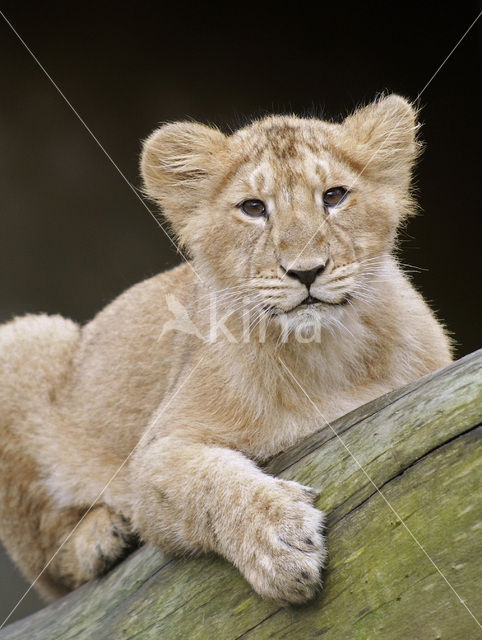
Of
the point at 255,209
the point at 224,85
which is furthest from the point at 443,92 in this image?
the point at 255,209

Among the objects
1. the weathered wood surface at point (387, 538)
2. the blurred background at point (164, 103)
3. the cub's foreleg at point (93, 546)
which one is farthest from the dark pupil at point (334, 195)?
the blurred background at point (164, 103)

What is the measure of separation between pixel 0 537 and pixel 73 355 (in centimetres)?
125

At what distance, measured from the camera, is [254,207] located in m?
4.00

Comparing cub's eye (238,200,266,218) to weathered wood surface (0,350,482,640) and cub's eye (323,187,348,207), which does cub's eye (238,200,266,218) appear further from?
weathered wood surface (0,350,482,640)

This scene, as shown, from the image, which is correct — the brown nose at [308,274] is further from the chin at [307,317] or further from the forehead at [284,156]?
the forehead at [284,156]

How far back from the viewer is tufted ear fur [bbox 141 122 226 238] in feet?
14.4

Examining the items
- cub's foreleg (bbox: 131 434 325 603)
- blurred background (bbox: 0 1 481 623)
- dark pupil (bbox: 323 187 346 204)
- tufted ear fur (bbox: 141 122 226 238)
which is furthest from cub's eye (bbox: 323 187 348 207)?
blurred background (bbox: 0 1 481 623)

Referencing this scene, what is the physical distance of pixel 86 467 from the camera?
5258 mm

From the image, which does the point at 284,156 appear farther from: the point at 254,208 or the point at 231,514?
the point at 231,514

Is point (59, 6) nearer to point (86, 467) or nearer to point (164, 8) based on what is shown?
point (164, 8)

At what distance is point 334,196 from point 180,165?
0.93 m

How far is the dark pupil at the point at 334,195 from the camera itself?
12.9 feet

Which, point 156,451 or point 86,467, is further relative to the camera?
point 86,467

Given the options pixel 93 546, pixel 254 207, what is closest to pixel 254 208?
pixel 254 207
